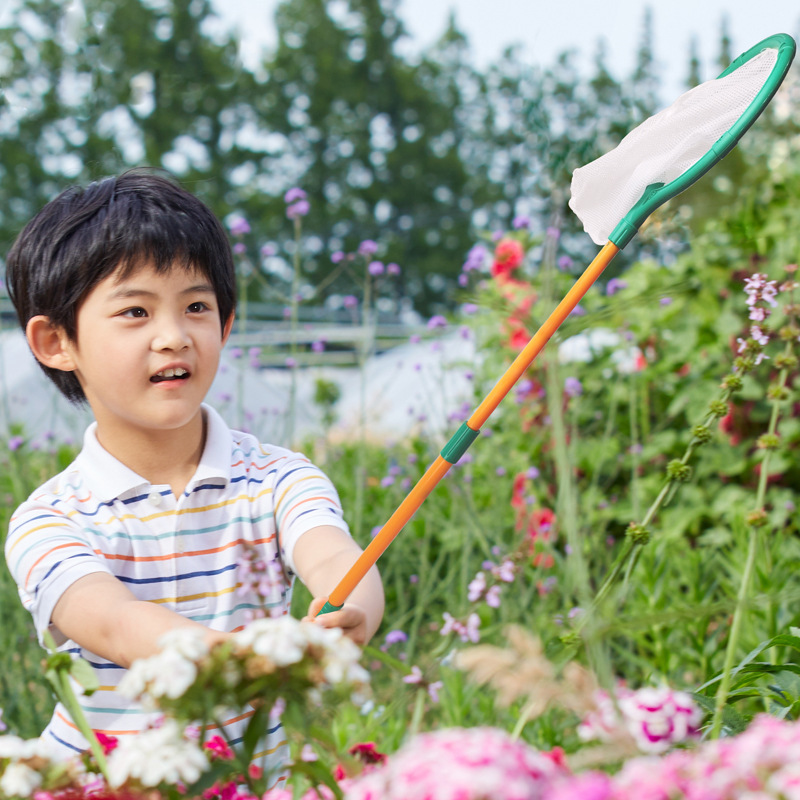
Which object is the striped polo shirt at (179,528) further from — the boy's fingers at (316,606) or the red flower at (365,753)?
the red flower at (365,753)

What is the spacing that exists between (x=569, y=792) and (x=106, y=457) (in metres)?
0.99

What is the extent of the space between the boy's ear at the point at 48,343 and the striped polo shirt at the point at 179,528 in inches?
4.4

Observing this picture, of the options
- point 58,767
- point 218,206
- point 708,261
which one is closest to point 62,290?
point 58,767

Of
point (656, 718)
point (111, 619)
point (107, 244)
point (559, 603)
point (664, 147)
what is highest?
point (664, 147)

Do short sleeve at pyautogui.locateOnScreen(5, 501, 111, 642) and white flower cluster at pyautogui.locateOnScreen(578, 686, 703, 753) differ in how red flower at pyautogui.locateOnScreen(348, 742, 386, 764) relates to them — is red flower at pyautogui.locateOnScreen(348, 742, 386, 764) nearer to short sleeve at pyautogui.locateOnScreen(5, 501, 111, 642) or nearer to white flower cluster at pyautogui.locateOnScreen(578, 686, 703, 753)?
white flower cluster at pyautogui.locateOnScreen(578, 686, 703, 753)

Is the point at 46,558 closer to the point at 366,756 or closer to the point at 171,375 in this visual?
the point at 171,375

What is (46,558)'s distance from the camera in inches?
39.2

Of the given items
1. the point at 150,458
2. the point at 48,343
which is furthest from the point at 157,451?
the point at 48,343

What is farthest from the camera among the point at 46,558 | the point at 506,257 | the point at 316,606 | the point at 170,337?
the point at 506,257

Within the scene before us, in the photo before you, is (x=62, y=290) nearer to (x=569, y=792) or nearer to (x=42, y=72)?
(x=569, y=792)

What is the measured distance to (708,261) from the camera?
290 cm

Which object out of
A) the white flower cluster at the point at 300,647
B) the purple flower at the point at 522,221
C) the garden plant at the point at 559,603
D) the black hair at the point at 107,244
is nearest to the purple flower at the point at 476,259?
the garden plant at the point at 559,603

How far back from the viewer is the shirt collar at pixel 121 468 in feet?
3.92

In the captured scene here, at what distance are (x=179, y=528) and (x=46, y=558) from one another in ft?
0.76
